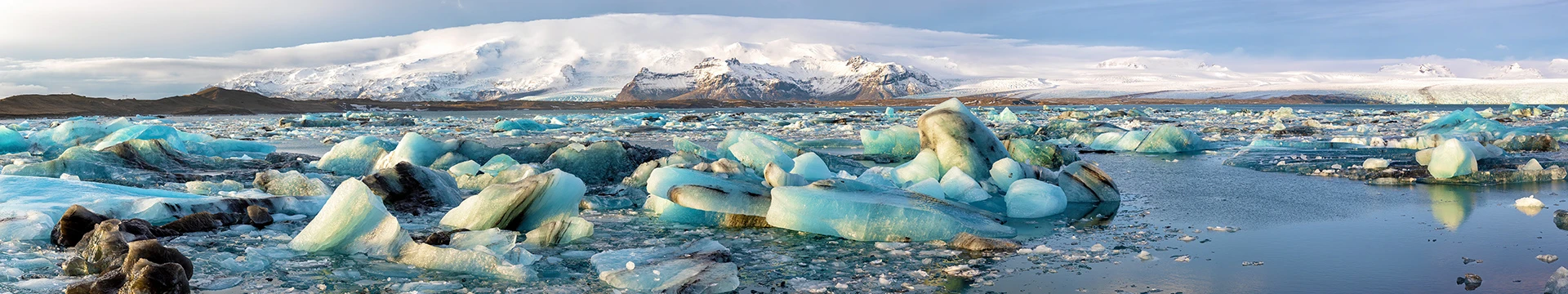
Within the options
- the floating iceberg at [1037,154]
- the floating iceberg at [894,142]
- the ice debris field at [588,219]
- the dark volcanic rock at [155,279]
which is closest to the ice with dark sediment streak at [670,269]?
the ice debris field at [588,219]

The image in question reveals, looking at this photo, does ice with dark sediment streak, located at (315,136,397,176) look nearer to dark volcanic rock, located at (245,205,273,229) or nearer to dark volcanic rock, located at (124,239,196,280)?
dark volcanic rock, located at (245,205,273,229)

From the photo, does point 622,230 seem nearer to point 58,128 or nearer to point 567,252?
point 567,252

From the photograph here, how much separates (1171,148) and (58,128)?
11761 mm

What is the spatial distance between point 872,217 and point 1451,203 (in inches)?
120

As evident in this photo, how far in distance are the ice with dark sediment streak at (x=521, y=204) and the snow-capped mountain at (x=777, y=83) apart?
533 feet

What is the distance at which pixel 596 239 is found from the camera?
12.1 ft

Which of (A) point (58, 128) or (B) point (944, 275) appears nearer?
(B) point (944, 275)

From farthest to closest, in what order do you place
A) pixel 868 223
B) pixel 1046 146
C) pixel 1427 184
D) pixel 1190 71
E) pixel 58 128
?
pixel 1190 71, pixel 58 128, pixel 1046 146, pixel 1427 184, pixel 868 223

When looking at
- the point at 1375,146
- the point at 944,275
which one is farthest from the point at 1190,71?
the point at 944,275

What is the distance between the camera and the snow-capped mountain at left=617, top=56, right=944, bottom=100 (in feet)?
571

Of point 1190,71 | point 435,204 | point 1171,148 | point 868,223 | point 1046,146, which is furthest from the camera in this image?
point 1190,71

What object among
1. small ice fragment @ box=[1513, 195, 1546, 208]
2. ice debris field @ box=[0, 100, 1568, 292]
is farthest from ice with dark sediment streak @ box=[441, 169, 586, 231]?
small ice fragment @ box=[1513, 195, 1546, 208]

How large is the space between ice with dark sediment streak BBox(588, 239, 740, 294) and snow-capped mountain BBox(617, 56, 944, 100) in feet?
535

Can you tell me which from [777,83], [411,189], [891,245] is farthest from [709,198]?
[777,83]
